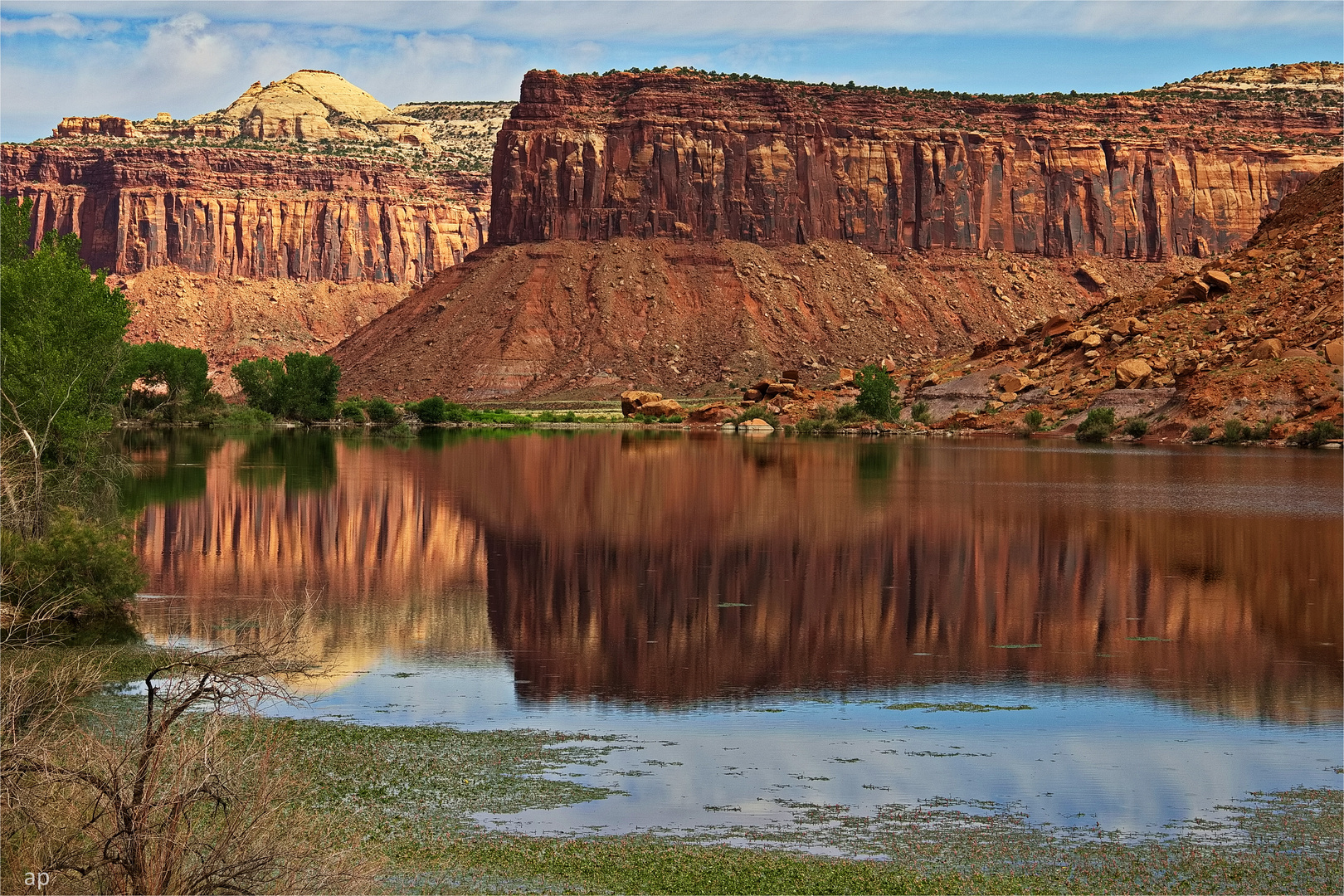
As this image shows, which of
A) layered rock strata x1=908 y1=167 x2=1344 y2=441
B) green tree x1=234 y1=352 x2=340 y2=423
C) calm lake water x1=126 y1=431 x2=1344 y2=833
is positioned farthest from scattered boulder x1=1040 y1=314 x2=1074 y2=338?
green tree x1=234 y1=352 x2=340 y2=423

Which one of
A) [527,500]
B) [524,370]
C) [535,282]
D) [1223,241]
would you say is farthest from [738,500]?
[1223,241]

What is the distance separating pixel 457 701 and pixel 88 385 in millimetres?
19774

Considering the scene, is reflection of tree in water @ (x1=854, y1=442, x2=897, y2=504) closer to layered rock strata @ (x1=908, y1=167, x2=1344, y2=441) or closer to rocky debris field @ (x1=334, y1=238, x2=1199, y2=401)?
layered rock strata @ (x1=908, y1=167, x2=1344, y2=441)

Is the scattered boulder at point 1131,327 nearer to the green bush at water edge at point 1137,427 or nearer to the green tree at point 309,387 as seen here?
the green bush at water edge at point 1137,427

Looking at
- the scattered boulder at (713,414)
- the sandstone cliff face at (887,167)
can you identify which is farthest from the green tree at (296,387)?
the sandstone cliff face at (887,167)

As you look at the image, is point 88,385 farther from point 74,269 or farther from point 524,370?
point 524,370

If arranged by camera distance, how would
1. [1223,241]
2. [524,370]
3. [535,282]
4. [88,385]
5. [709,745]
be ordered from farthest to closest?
[1223,241], [535,282], [524,370], [88,385], [709,745]

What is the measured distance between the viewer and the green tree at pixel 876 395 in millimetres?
94750

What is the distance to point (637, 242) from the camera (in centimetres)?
14612

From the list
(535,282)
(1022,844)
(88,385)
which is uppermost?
(535,282)

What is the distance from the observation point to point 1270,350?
76.0 meters

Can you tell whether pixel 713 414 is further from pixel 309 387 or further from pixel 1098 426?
pixel 1098 426

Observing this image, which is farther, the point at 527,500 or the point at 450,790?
the point at 527,500

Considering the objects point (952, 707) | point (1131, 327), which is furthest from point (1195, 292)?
point (952, 707)
